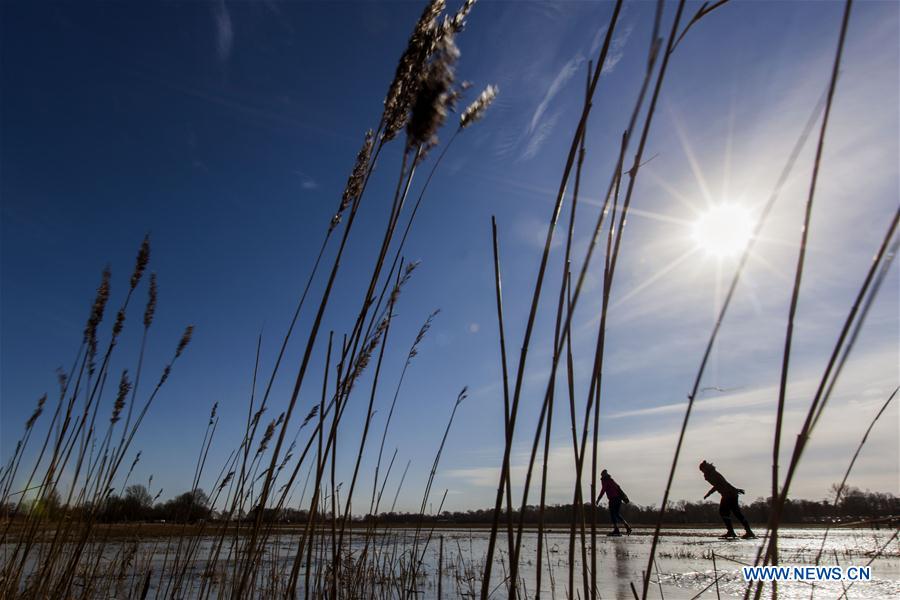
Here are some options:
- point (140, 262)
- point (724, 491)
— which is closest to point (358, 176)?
point (140, 262)

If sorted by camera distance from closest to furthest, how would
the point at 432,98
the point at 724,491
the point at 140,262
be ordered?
1. the point at 432,98
2. the point at 140,262
3. the point at 724,491

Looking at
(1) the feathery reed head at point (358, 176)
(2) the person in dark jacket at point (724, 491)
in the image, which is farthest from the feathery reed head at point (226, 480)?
(2) the person in dark jacket at point (724, 491)

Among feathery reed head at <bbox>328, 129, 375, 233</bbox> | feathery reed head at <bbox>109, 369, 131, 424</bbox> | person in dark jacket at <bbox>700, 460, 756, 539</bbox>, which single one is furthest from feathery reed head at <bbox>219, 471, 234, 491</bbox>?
Answer: person in dark jacket at <bbox>700, 460, 756, 539</bbox>

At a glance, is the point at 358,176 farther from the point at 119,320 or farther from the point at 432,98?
the point at 119,320

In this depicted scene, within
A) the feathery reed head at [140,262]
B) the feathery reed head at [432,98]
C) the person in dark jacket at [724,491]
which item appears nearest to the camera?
the feathery reed head at [432,98]

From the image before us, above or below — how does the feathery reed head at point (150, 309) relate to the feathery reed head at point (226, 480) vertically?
above

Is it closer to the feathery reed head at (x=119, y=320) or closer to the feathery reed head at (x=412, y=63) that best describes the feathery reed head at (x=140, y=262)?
the feathery reed head at (x=119, y=320)

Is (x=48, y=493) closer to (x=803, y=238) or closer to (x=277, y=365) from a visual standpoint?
(x=277, y=365)

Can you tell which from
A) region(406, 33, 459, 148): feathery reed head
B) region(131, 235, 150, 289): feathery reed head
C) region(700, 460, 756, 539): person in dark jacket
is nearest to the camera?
region(406, 33, 459, 148): feathery reed head

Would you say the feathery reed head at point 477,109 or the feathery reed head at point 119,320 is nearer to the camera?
the feathery reed head at point 477,109

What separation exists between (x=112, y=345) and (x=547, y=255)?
120 inches

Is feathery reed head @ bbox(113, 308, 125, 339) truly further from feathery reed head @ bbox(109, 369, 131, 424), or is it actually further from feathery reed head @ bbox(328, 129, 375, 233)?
feathery reed head @ bbox(328, 129, 375, 233)

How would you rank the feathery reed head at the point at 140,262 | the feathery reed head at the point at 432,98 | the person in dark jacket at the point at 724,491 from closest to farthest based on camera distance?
the feathery reed head at the point at 432,98 → the feathery reed head at the point at 140,262 → the person in dark jacket at the point at 724,491

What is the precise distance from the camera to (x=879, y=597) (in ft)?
14.0
